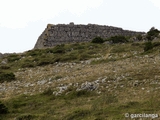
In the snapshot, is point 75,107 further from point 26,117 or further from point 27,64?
point 27,64

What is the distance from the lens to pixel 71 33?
138 ft

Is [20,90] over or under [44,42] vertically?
under

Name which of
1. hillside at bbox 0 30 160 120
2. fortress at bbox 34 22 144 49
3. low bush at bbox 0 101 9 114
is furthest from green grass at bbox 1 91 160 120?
fortress at bbox 34 22 144 49

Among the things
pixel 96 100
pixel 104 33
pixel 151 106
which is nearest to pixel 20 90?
pixel 96 100

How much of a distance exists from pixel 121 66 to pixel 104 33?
2573 centimetres

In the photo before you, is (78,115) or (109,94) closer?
(78,115)

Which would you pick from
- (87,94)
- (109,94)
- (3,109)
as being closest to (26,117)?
(3,109)

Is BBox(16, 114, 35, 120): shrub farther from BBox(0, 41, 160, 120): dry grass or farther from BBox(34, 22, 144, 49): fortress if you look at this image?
BBox(34, 22, 144, 49): fortress

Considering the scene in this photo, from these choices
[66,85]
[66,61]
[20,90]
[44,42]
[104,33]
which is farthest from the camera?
[104,33]

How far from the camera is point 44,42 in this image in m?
40.7

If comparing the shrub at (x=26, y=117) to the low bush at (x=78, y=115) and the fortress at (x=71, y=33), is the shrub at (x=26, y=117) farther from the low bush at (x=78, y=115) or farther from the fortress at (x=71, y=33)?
the fortress at (x=71, y=33)

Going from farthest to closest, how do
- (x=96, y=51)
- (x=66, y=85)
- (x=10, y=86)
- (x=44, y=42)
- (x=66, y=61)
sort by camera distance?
1. (x=44, y=42)
2. (x=96, y=51)
3. (x=66, y=61)
4. (x=10, y=86)
5. (x=66, y=85)

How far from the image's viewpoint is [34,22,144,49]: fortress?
41.2 m

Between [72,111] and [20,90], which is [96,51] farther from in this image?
[72,111]
